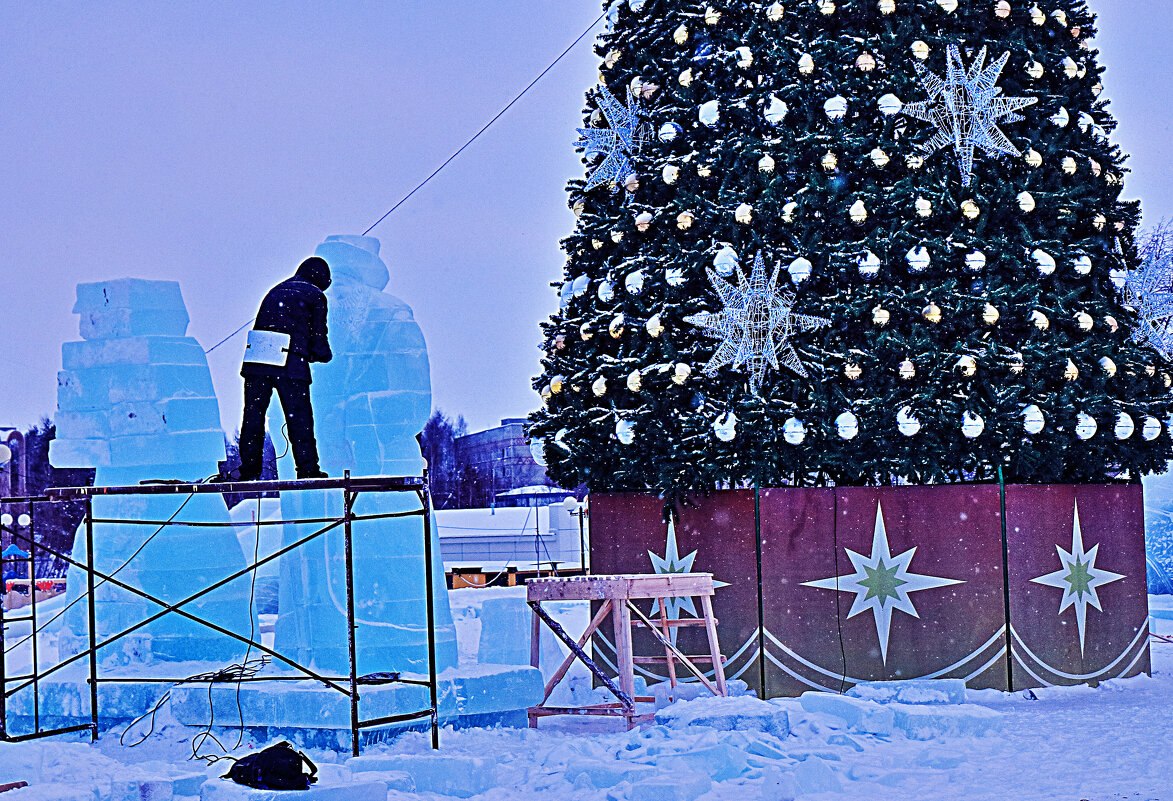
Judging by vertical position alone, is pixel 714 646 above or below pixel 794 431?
below

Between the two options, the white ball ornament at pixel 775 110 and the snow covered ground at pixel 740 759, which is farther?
the white ball ornament at pixel 775 110

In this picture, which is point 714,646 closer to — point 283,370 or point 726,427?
point 726,427

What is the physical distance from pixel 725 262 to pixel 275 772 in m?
5.54

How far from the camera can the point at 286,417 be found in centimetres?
973

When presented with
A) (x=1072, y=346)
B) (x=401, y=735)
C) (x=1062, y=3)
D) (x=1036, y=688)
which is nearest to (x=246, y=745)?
(x=401, y=735)

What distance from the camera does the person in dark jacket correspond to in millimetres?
9656

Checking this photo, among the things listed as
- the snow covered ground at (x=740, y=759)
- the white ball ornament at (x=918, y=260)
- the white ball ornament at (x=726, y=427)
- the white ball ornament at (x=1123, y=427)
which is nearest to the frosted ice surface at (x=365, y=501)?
the snow covered ground at (x=740, y=759)

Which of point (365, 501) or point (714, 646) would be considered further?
point (365, 501)

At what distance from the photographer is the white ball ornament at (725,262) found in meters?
10.9

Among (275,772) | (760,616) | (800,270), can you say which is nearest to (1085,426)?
(800,270)

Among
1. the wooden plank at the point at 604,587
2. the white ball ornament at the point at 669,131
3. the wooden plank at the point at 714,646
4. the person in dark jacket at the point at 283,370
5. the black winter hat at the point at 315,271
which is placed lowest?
the wooden plank at the point at 714,646

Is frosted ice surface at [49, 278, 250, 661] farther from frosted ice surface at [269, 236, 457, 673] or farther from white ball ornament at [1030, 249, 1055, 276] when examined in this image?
white ball ornament at [1030, 249, 1055, 276]

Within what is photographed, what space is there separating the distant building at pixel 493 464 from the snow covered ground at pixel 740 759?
171 ft

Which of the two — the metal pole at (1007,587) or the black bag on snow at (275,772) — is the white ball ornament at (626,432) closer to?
the metal pole at (1007,587)
